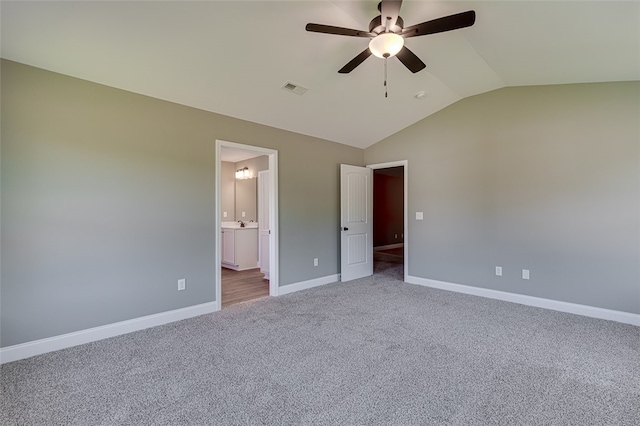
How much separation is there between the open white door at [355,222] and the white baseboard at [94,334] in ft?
7.94

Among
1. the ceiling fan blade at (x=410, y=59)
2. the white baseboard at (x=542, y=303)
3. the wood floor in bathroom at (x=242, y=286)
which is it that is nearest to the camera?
the ceiling fan blade at (x=410, y=59)

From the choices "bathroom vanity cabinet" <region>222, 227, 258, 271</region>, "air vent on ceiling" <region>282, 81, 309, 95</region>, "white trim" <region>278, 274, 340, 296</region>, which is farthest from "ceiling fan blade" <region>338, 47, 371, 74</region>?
"bathroom vanity cabinet" <region>222, 227, 258, 271</region>

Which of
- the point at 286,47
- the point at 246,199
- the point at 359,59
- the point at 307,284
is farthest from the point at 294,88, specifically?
the point at 246,199

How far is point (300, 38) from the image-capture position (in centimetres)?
264

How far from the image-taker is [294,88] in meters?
3.36

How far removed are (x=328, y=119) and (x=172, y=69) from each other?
7.01ft

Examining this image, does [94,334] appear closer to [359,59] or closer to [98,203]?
[98,203]

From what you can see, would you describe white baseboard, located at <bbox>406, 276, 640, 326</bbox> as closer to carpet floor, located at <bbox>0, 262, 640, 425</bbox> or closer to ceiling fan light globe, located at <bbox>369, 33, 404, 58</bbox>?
carpet floor, located at <bbox>0, 262, 640, 425</bbox>

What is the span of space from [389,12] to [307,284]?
3704 mm

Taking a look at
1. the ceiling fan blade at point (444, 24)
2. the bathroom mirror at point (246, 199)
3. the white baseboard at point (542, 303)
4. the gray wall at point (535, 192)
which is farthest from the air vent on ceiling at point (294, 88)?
the white baseboard at point (542, 303)

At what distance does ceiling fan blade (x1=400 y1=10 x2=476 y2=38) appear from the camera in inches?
73.2

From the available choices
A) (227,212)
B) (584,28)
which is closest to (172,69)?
(584,28)

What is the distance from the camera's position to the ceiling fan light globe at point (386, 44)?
2041mm

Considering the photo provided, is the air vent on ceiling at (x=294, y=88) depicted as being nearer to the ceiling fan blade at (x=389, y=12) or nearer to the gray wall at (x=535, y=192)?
the ceiling fan blade at (x=389, y=12)
